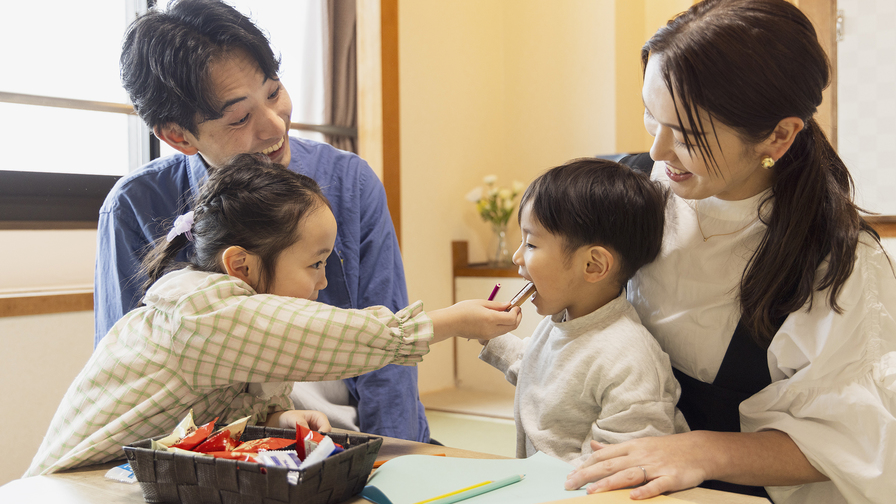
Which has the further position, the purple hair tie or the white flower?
the white flower

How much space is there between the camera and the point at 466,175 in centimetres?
359

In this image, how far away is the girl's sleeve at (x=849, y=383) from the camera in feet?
2.83

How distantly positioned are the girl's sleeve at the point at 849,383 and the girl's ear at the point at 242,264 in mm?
749

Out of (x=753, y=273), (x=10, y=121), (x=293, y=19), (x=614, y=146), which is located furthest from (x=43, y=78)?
(x=614, y=146)

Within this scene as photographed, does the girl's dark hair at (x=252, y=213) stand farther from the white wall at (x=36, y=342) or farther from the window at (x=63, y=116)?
the window at (x=63, y=116)

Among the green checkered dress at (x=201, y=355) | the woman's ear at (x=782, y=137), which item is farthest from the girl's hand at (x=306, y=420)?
the woman's ear at (x=782, y=137)

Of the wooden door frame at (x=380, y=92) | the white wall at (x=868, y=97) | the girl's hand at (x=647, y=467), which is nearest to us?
the girl's hand at (x=647, y=467)

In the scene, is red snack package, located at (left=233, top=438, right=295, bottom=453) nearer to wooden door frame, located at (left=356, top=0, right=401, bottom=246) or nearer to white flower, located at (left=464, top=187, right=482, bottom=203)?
wooden door frame, located at (left=356, top=0, right=401, bottom=246)

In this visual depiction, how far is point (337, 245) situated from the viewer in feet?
4.42

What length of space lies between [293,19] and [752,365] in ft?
8.61

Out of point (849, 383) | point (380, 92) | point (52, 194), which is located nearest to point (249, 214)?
point (849, 383)

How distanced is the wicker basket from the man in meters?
0.52

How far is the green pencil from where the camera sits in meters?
0.69

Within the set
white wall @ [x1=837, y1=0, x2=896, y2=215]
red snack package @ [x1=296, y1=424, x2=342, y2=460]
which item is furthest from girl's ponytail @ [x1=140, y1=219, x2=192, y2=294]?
white wall @ [x1=837, y1=0, x2=896, y2=215]
